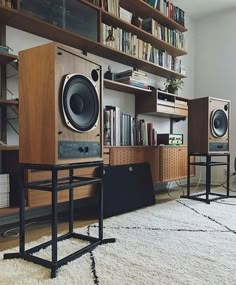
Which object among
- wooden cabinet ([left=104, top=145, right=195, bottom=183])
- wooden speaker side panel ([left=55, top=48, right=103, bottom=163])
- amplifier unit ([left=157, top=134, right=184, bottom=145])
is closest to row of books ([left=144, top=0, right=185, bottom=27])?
amplifier unit ([left=157, top=134, right=184, bottom=145])

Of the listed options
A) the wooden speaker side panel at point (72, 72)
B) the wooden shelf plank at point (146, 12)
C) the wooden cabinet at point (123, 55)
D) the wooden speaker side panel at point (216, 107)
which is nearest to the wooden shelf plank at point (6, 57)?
the wooden cabinet at point (123, 55)

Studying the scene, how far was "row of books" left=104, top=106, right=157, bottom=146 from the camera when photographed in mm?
2490

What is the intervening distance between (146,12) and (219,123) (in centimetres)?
145

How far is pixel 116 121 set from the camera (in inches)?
101

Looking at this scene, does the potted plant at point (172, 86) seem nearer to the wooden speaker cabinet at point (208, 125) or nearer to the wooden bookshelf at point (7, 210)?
the wooden speaker cabinet at point (208, 125)

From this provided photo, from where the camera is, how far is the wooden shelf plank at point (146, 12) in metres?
2.89

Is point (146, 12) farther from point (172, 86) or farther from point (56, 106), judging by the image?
point (56, 106)

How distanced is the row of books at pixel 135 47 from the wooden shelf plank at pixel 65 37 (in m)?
0.05

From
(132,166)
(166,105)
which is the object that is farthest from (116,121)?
(166,105)

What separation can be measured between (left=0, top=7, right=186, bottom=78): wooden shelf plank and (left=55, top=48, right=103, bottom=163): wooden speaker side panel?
0.79 meters

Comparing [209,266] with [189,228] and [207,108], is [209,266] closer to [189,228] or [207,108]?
[189,228]

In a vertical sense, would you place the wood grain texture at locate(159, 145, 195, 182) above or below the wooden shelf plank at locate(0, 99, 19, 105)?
below

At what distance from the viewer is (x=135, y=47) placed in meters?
2.85

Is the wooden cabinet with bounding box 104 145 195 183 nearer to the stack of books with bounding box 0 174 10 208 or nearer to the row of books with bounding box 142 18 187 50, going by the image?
the stack of books with bounding box 0 174 10 208
